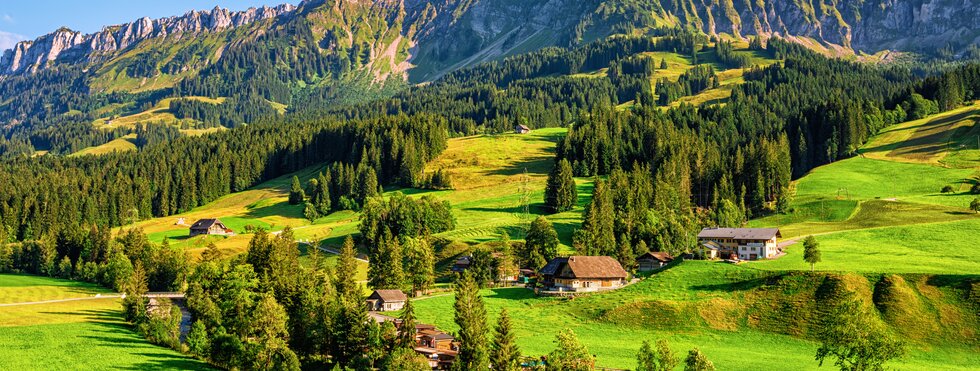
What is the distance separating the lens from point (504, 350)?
63438 mm

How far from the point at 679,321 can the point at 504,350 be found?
27554mm

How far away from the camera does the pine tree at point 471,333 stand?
209 feet

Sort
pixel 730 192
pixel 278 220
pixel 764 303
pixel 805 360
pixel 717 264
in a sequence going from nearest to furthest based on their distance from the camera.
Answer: pixel 805 360 → pixel 764 303 → pixel 717 264 → pixel 730 192 → pixel 278 220

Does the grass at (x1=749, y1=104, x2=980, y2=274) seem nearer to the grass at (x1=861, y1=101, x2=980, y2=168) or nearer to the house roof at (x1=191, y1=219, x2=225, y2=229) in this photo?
the grass at (x1=861, y1=101, x2=980, y2=168)

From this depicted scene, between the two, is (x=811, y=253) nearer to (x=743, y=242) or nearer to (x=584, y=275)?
(x=743, y=242)

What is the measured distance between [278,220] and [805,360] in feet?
472

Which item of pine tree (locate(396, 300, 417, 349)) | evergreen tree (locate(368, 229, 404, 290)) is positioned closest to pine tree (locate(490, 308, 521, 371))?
pine tree (locate(396, 300, 417, 349))

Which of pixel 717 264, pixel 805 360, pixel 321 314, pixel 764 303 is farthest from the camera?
pixel 717 264

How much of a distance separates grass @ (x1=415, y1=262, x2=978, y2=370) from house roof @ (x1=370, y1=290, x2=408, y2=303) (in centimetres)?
299

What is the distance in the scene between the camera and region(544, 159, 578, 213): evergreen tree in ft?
527

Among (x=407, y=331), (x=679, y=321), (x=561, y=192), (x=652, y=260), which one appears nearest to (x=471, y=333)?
(x=407, y=331)

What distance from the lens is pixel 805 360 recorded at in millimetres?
68375

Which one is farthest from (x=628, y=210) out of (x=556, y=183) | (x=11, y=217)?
(x=11, y=217)

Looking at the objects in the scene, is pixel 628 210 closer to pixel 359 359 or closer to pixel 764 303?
pixel 764 303
